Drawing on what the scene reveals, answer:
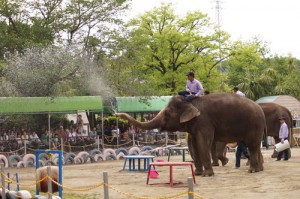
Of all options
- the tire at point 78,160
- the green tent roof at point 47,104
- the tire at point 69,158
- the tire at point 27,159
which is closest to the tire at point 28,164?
the tire at point 27,159

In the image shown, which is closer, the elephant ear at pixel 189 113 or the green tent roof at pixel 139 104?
the elephant ear at pixel 189 113

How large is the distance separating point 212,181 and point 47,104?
14.4 metres

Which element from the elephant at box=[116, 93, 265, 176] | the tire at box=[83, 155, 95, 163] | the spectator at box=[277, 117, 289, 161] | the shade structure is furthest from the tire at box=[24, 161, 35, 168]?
the shade structure

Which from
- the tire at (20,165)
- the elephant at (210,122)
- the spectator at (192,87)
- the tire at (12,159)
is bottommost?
the tire at (20,165)

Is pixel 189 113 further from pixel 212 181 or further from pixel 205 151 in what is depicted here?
pixel 212 181

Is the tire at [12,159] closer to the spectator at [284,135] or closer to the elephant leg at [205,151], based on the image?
the elephant leg at [205,151]

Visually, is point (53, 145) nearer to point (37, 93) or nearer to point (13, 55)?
point (37, 93)

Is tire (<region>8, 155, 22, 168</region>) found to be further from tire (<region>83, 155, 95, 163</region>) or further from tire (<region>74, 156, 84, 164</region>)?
tire (<region>83, 155, 95, 163</region>)

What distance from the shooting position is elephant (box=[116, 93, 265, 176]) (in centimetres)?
1869

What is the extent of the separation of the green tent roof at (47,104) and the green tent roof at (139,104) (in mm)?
2992

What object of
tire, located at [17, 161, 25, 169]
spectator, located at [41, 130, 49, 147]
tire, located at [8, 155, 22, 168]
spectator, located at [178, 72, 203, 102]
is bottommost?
tire, located at [17, 161, 25, 169]

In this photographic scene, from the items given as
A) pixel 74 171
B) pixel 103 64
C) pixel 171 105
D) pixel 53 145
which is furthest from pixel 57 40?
pixel 171 105

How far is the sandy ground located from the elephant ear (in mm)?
1751

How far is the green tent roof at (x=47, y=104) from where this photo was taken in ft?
93.0
